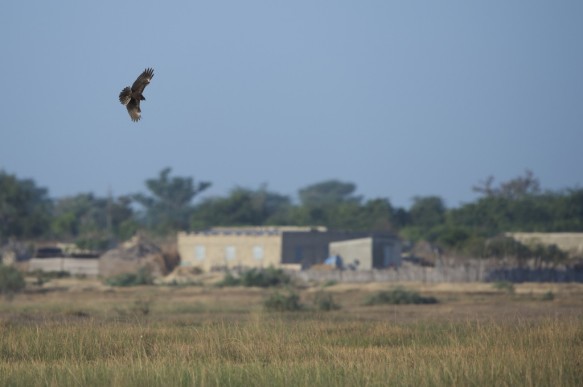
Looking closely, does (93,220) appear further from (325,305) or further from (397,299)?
(325,305)

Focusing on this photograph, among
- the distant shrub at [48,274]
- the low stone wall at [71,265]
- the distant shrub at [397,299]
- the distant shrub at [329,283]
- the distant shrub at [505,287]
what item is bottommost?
the distant shrub at [397,299]

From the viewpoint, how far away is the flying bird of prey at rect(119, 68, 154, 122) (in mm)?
17172

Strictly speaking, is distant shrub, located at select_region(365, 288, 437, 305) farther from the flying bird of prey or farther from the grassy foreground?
the flying bird of prey

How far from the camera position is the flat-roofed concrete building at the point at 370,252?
59625 mm

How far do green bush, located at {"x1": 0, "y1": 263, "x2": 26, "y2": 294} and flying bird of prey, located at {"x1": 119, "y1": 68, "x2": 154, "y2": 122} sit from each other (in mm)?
31328

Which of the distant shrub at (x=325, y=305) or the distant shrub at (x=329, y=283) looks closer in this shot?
the distant shrub at (x=325, y=305)

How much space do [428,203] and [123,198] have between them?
29.4 meters

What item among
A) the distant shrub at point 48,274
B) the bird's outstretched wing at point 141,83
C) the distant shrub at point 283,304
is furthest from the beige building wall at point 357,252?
the bird's outstretched wing at point 141,83

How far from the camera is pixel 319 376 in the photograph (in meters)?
15.0

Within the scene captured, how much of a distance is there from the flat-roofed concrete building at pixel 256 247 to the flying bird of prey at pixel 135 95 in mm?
41890

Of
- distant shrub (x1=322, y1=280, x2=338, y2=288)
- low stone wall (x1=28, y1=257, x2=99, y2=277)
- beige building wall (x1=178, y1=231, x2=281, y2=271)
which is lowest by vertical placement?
distant shrub (x1=322, y1=280, x2=338, y2=288)

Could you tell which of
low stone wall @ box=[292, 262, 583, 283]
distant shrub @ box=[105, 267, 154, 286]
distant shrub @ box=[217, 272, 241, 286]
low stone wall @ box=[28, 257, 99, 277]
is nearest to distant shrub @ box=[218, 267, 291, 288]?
distant shrub @ box=[217, 272, 241, 286]

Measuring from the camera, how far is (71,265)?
209 ft

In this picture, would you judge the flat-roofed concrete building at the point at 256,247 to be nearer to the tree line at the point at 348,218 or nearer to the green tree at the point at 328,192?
the tree line at the point at 348,218
